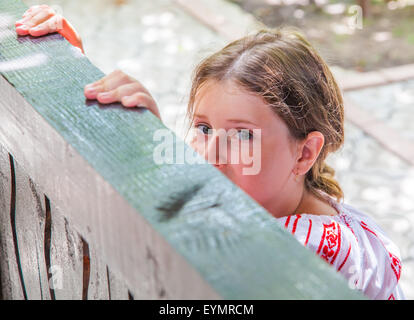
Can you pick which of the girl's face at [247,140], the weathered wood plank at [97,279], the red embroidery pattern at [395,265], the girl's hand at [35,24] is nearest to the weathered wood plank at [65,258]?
the weathered wood plank at [97,279]

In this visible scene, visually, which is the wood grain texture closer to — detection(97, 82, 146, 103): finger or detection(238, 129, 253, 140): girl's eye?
detection(97, 82, 146, 103): finger

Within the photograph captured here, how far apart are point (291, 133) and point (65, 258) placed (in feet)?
3.38

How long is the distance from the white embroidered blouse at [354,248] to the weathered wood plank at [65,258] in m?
0.72

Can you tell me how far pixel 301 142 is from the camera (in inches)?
83.0

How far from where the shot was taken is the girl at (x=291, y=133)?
183cm

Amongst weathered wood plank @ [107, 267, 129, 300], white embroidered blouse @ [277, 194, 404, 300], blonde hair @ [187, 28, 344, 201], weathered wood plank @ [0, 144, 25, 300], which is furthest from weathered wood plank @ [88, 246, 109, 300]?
blonde hair @ [187, 28, 344, 201]

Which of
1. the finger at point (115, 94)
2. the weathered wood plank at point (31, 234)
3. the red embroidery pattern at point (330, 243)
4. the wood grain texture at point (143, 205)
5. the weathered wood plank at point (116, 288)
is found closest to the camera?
the wood grain texture at point (143, 205)

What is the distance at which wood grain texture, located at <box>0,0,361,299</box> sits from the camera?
0.75 metres

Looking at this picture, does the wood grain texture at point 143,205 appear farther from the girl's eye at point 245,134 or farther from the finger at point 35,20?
the girl's eye at point 245,134

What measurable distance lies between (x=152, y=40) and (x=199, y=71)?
432 cm

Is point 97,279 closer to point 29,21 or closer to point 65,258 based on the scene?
point 65,258

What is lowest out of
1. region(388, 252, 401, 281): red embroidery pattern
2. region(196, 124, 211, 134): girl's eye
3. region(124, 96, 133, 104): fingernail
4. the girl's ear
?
region(388, 252, 401, 281): red embroidery pattern

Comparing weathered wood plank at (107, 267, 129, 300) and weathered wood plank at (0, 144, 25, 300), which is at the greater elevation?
weathered wood plank at (107, 267, 129, 300)

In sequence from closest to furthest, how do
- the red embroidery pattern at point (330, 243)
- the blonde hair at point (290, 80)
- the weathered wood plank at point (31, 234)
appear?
1. the weathered wood plank at point (31, 234)
2. the red embroidery pattern at point (330, 243)
3. the blonde hair at point (290, 80)
